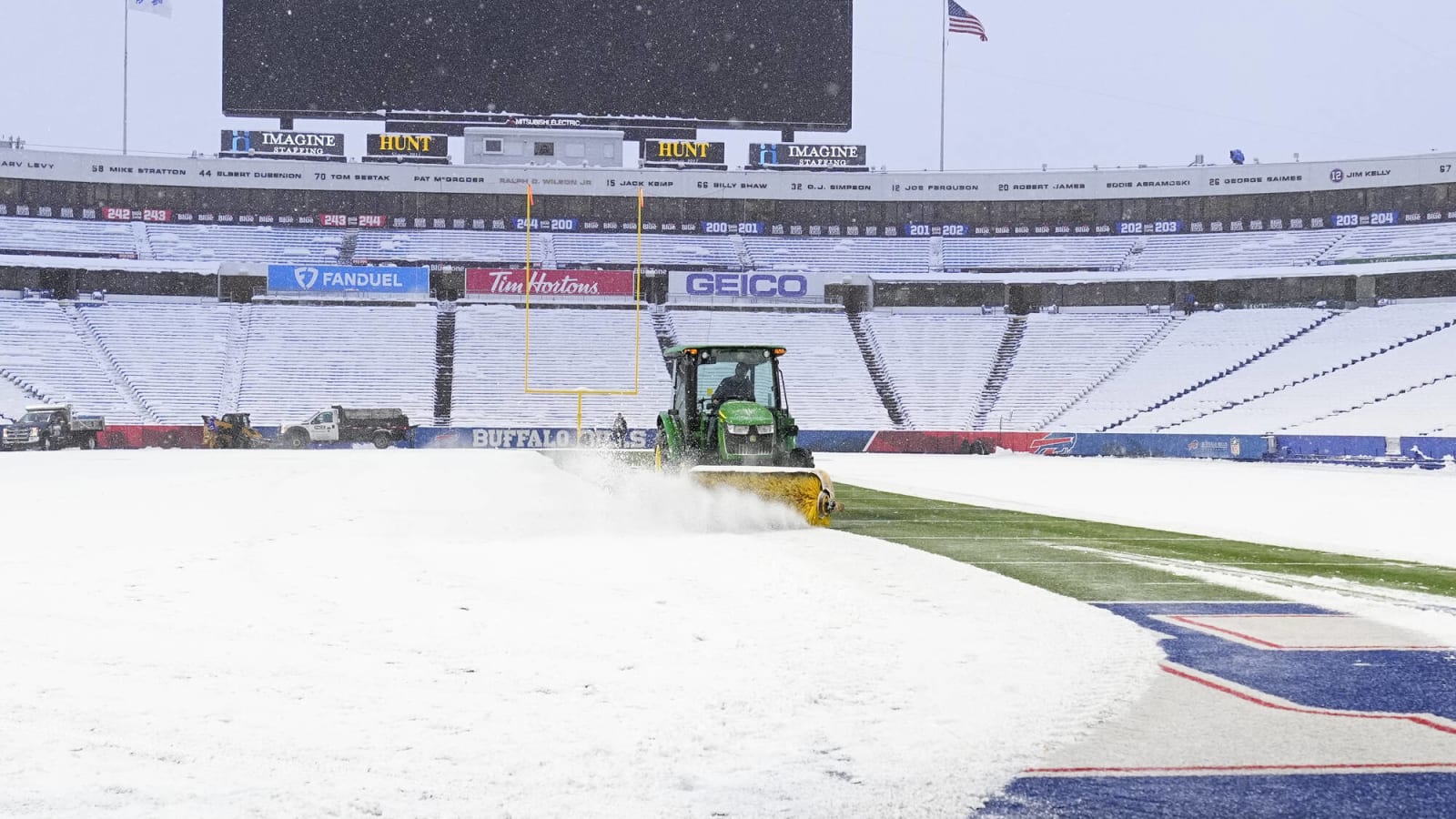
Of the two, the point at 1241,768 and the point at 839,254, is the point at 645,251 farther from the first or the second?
the point at 1241,768

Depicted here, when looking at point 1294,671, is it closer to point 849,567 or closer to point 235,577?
point 849,567

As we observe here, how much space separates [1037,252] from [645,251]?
68.3ft

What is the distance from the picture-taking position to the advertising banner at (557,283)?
57250 millimetres

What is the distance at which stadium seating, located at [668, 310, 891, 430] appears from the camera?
165 feet

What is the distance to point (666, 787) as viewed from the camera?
3.74 metres

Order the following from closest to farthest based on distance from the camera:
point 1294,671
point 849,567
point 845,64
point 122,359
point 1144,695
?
1. point 1144,695
2. point 1294,671
3. point 849,567
4. point 122,359
5. point 845,64

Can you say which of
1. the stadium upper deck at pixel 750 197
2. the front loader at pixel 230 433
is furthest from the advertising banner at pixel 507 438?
the stadium upper deck at pixel 750 197

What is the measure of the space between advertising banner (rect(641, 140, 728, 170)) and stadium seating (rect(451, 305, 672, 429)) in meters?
8.02

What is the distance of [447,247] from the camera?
60.7 meters

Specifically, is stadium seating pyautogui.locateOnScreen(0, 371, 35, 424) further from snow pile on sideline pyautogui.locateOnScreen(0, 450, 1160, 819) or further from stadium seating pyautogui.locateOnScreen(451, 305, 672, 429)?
snow pile on sideline pyautogui.locateOnScreen(0, 450, 1160, 819)

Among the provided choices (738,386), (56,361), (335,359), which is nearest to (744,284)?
(335,359)

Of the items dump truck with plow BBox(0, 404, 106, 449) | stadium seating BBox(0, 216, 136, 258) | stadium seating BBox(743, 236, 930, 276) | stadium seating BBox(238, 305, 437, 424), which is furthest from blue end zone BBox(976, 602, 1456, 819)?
stadium seating BBox(0, 216, 136, 258)

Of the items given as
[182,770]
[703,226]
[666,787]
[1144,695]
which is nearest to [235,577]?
[182,770]

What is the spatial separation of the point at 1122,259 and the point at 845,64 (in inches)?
701
